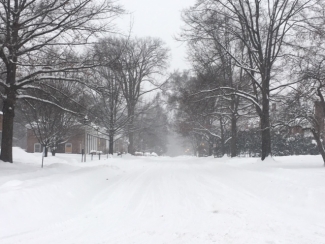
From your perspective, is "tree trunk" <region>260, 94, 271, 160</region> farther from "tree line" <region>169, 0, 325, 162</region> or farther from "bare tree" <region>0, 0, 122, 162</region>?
"bare tree" <region>0, 0, 122, 162</region>

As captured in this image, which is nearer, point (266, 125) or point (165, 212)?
point (165, 212)

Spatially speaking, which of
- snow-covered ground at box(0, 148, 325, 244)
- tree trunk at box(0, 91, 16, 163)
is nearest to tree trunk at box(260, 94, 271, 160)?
snow-covered ground at box(0, 148, 325, 244)

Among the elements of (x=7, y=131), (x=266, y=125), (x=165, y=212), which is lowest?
(x=165, y=212)

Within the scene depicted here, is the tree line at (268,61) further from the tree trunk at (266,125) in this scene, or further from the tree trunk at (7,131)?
the tree trunk at (7,131)

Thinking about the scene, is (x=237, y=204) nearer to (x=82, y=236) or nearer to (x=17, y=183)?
(x=82, y=236)

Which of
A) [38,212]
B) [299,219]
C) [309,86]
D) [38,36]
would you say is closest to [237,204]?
[299,219]

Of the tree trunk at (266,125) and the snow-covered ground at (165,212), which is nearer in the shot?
the snow-covered ground at (165,212)

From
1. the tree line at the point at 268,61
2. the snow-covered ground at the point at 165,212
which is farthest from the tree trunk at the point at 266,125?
the snow-covered ground at the point at 165,212

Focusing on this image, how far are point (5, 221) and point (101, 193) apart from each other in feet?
14.0

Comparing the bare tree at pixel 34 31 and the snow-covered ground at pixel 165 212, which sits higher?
the bare tree at pixel 34 31

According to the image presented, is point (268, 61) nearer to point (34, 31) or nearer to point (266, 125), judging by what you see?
point (266, 125)

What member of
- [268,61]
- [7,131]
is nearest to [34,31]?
[7,131]

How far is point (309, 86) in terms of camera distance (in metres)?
15.4

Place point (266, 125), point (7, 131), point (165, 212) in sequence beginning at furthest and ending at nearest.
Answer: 1. point (266, 125)
2. point (7, 131)
3. point (165, 212)
